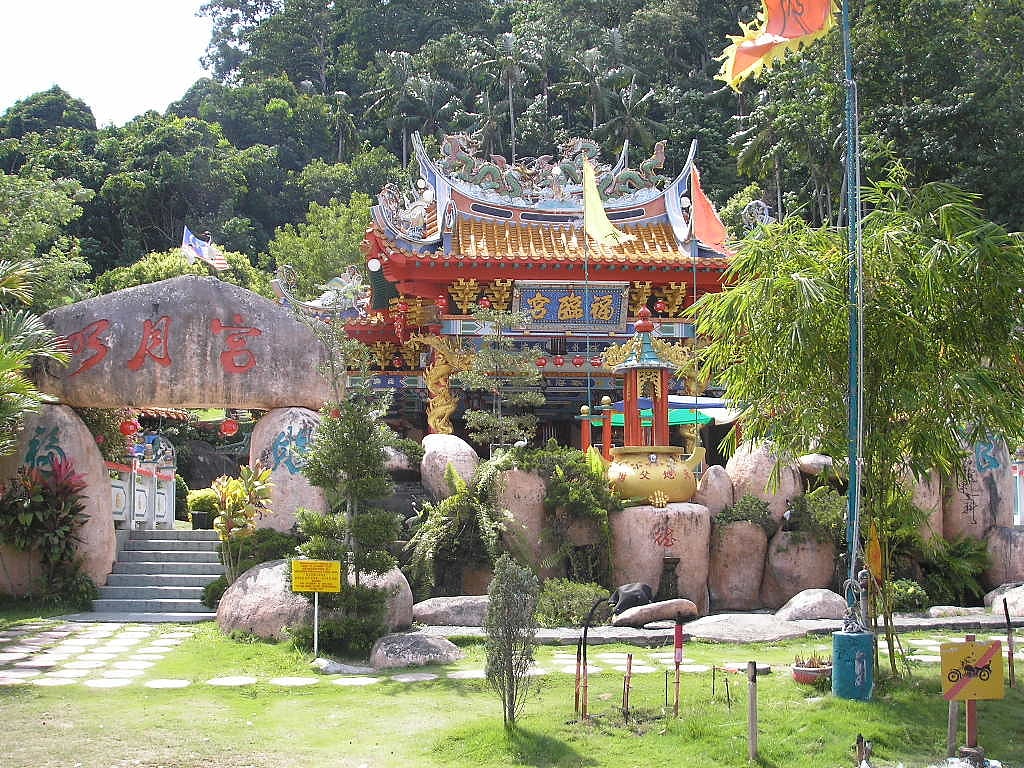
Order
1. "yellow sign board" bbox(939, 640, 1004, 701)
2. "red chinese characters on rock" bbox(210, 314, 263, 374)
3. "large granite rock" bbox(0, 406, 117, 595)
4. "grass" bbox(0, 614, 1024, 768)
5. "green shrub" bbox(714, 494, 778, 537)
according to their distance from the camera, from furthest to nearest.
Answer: "green shrub" bbox(714, 494, 778, 537)
"large granite rock" bbox(0, 406, 117, 595)
"red chinese characters on rock" bbox(210, 314, 263, 374)
"grass" bbox(0, 614, 1024, 768)
"yellow sign board" bbox(939, 640, 1004, 701)

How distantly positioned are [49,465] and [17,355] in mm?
2208

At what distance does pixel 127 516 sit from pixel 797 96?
68.2 feet

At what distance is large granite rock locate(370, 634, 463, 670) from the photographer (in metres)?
10.8

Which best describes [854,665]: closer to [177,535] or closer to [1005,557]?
[1005,557]

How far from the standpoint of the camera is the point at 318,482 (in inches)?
453

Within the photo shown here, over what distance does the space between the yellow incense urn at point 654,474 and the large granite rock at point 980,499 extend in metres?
4.40

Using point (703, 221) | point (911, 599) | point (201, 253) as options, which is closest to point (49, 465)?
point (911, 599)

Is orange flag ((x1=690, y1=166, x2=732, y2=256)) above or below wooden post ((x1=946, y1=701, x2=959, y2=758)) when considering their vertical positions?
above

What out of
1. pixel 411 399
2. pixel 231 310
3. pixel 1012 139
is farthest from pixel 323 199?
pixel 231 310

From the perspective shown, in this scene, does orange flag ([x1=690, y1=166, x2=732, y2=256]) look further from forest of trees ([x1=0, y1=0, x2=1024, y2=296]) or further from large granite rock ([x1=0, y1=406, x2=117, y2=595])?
large granite rock ([x1=0, y1=406, x2=117, y2=595])

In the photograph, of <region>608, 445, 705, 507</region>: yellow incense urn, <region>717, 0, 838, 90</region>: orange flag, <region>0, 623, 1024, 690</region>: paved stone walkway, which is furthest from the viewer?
<region>608, 445, 705, 507</region>: yellow incense urn

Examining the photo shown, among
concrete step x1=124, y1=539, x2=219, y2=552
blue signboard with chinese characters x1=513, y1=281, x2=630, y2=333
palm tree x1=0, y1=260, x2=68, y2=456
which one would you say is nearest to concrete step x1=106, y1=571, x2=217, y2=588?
concrete step x1=124, y1=539, x2=219, y2=552

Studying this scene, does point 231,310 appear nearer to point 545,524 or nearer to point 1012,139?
point 545,524

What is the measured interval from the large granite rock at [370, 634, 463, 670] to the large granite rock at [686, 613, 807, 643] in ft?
11.0
